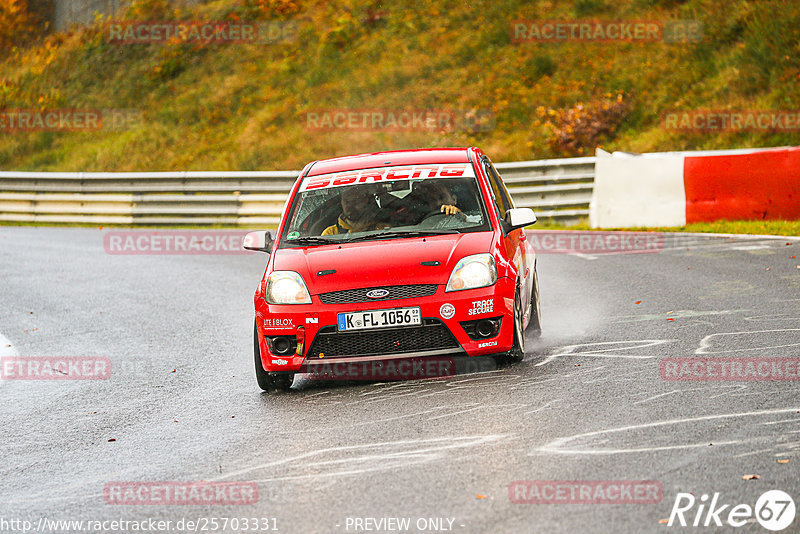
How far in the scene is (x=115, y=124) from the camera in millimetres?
37781

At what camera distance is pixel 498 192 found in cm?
873

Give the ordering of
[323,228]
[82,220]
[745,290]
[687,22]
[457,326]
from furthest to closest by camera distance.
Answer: [687,22] → [82,220] → [745,290] → [323,228] → [457,326]

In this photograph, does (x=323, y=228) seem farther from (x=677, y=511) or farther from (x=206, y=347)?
(x=677, y=511)

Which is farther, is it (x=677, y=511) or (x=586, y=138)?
(x=586, y=138)

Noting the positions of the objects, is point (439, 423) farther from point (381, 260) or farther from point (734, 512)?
point (734, 512)

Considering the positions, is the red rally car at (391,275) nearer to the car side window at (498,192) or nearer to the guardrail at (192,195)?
the car side window at (498,192)

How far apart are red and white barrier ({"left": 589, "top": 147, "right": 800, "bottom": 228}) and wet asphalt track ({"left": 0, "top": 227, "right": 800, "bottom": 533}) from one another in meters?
4.79

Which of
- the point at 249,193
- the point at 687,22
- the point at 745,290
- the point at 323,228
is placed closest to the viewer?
the point at 323,228

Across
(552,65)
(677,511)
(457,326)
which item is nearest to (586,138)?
(552,65)

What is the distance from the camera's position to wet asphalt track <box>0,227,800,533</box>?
4.76 m

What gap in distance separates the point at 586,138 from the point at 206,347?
60.3 ft

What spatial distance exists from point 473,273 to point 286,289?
4.26 feet

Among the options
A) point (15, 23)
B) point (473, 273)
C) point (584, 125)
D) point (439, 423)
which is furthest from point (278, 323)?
Answer: point (15, 23)

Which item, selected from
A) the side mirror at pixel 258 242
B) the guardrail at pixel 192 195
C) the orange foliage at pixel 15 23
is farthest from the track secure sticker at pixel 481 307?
the orange foliage at pixel 15 23
